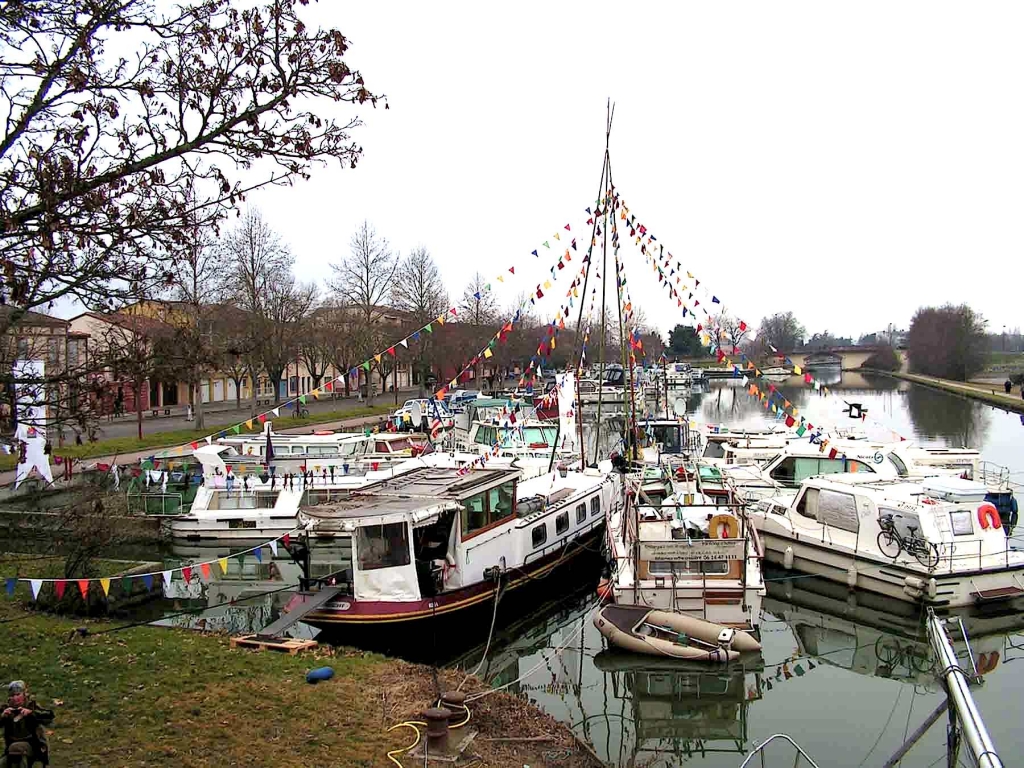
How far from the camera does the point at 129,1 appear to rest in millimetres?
7719

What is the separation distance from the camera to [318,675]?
12141 mm

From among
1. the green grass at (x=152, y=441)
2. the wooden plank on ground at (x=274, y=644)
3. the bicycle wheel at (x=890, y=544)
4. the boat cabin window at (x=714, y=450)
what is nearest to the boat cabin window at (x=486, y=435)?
the boat cabin window at (x=714, y=450)

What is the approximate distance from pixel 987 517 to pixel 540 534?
10.2 metres

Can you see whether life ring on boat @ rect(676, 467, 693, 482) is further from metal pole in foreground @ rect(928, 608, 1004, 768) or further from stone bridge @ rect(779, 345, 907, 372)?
stone bridge @ rect(779, 345, 907, 372)

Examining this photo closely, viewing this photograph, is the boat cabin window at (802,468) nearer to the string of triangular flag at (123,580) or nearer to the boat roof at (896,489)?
the boat roof at (896,489)

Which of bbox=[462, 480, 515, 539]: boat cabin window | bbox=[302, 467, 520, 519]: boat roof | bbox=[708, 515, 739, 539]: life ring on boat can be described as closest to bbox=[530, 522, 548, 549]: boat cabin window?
bbox=[462, 480, 515, 539]: boat cabin window

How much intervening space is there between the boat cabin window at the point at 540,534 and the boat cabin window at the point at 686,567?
12.9 ft

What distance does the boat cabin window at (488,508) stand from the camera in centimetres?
1689

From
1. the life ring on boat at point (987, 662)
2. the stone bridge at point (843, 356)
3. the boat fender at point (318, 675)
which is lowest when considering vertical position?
the life ring on boat at point (987, 662)

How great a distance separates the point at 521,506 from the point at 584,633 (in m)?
4.39

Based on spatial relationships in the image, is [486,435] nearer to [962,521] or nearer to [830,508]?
[830,508]

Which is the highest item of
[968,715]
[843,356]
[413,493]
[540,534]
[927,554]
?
[843,356]

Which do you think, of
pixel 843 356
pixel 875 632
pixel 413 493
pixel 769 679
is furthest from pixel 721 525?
pixel 843 356

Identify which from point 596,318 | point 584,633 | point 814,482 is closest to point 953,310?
point 596,318
